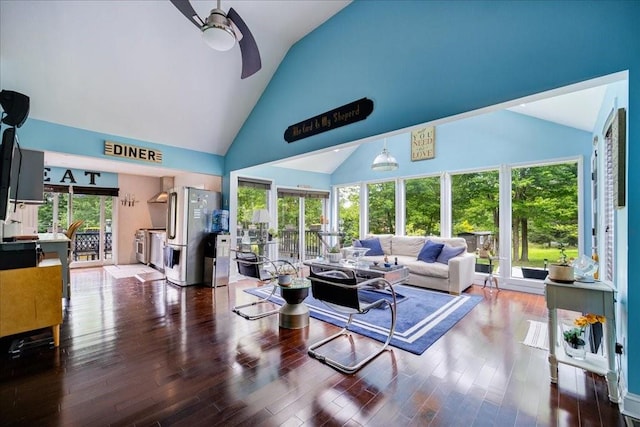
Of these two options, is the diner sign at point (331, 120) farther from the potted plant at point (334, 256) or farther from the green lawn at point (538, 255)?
the green lawn at point (538, 255)

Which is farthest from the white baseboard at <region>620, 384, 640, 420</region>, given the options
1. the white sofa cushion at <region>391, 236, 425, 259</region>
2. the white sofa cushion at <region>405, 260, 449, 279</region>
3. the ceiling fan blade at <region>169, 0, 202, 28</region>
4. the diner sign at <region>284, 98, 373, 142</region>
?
the ceiling fan blade at <region>169, 0, 202, 28</region>

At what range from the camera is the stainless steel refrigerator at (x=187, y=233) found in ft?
17.8

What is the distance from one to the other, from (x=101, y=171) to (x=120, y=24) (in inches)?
204

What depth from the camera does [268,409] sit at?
6.41 ft

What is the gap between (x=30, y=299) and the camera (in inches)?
109

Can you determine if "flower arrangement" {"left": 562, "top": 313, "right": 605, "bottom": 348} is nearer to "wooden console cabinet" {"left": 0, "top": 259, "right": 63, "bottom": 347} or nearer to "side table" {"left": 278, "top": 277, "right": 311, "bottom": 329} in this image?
"side table" {"left": 278, "top": 277, "right": 311, "bottom": 329}

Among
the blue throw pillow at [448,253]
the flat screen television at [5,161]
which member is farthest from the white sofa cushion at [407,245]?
the flat screen television at [5,161]

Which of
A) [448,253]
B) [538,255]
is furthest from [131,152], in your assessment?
[538,255]

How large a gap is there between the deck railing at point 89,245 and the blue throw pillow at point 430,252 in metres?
7.98

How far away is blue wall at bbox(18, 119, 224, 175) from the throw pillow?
3883 mm

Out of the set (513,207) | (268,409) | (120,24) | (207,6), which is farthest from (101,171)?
(513,207)

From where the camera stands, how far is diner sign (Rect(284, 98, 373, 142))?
3504 mm

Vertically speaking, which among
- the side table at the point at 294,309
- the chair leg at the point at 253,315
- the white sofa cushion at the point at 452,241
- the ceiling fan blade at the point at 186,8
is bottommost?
the chair leg at the point at 253,315

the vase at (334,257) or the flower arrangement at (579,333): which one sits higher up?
the vase at (334,257)
